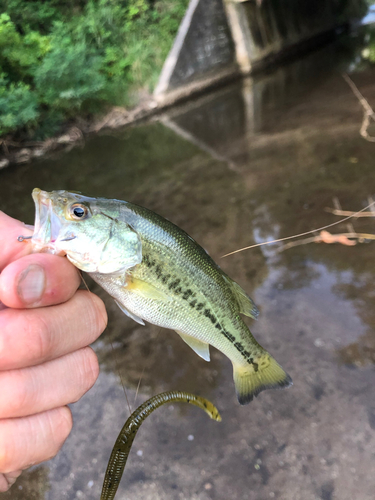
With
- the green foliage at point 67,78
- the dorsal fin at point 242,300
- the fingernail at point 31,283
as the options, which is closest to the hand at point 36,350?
the fingernail at point 31,283

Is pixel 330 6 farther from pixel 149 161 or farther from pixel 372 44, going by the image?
pixel 149 161

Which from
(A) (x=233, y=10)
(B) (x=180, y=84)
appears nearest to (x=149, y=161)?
(B) (x=180, y=84)

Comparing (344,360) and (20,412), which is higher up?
(20,412)

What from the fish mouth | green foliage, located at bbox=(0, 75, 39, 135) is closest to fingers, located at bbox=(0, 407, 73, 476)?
the fish mouth

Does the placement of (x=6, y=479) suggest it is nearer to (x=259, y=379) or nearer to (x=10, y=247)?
(x=10, y=247)

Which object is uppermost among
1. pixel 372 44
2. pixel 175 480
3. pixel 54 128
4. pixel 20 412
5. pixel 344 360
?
pixel 20 412

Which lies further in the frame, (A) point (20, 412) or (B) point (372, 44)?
(B) point (372, 44)

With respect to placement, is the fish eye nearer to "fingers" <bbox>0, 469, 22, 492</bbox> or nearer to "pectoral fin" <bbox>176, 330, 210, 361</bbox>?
"pectoral fin" <bbox>176, 330, 210, 361</bbox>
